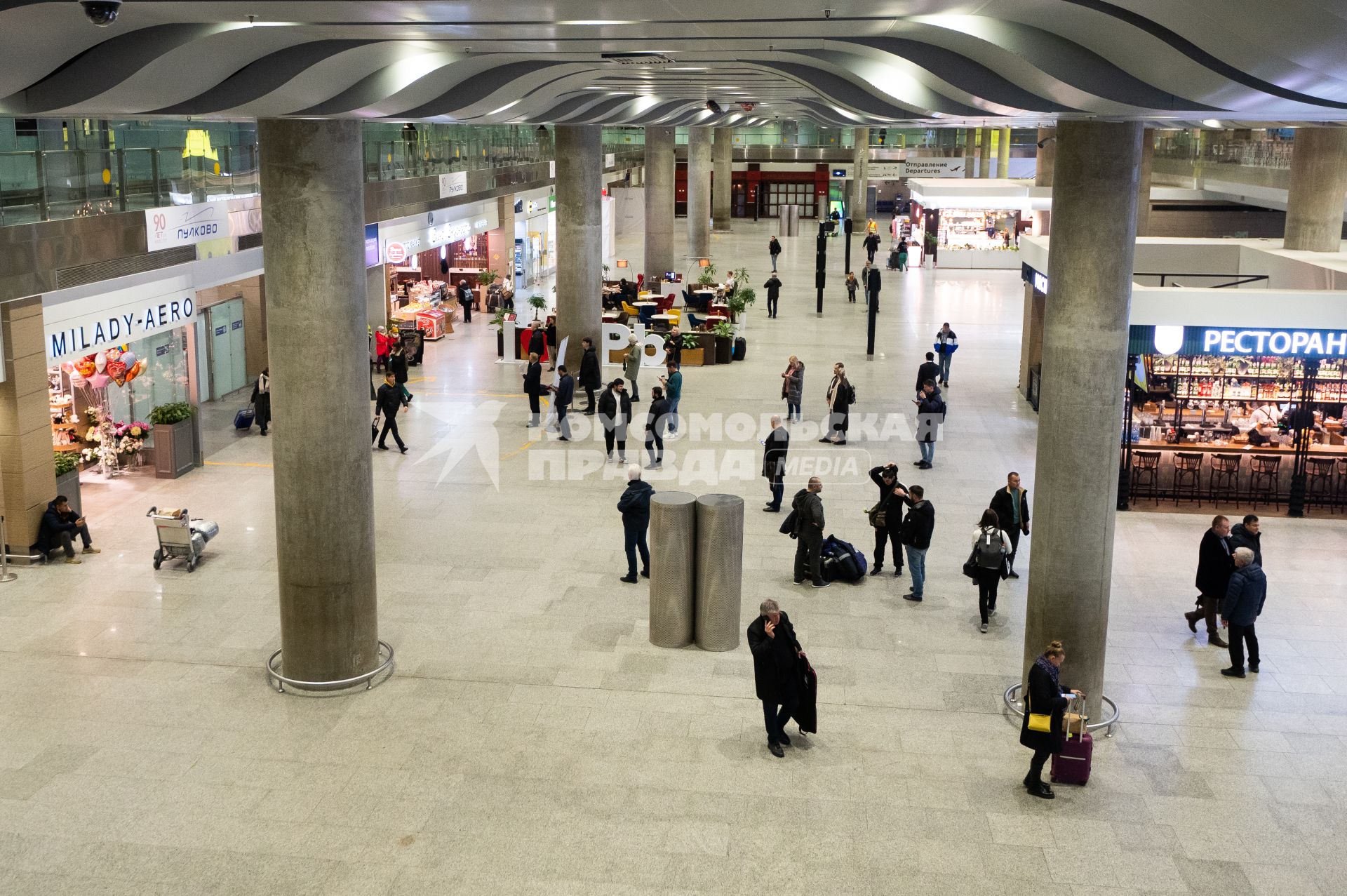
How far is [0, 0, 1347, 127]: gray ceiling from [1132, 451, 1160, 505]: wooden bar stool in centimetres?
729

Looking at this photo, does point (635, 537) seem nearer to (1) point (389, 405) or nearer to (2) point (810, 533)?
(2) point (810, 533)

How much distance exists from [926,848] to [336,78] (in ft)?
20.2

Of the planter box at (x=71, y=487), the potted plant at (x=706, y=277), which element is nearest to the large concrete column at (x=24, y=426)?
the planter box at (x=71, y=487)

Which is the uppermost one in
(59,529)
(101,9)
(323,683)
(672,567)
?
(101,9)

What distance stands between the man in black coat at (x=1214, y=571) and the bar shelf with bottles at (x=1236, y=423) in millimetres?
4438

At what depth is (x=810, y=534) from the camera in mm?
12438

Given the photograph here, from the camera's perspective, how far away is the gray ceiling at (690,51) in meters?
5.16

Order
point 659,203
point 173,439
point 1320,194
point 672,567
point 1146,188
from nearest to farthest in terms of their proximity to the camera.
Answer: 1. point 672,567
2. point 173,439
3. point 1320,194
4. point 1146,188
5. point 659,203

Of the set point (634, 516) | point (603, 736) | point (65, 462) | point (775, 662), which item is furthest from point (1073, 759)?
point (65, 462)

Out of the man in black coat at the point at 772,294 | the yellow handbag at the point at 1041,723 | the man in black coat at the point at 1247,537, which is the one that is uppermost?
the man in black coat at the point at 772,294

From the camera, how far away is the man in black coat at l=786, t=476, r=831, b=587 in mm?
12375

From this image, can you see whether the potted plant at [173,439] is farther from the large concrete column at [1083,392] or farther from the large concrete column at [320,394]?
the large concrete column at [1083,392]

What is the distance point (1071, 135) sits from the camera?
910cm

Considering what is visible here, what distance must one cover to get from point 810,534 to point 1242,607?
13.1 ft
